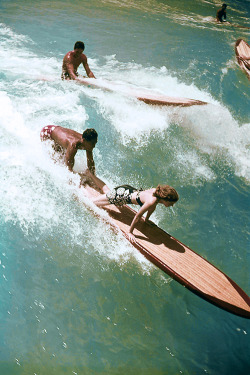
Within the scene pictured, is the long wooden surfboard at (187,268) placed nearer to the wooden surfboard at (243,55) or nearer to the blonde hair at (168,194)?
the blonde hair at (168,194)

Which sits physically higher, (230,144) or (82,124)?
(230,144)

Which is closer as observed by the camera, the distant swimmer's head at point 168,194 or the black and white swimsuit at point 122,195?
the distant swimmer's head at point 168,194

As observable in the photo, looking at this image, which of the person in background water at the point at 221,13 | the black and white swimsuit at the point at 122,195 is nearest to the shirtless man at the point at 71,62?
the black and white swimsuit at the point at 122,195

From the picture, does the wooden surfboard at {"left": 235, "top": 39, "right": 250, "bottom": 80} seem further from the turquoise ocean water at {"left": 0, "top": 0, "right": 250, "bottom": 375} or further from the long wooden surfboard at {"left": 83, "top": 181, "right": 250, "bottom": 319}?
the long wooden surfboard at {"left": 83, "top": 181, "right": 250, "bottom": 319}

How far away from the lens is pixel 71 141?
4.60 metres

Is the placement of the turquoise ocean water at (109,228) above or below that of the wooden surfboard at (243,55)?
below

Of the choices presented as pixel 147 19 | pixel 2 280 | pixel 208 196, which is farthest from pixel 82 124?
pixel 147 19

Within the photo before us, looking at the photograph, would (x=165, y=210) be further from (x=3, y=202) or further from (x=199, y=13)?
(x=199, y=13)

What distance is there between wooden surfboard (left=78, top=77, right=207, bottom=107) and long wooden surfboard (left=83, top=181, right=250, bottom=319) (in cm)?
384

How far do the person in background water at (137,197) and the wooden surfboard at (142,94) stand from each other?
10.6 feet

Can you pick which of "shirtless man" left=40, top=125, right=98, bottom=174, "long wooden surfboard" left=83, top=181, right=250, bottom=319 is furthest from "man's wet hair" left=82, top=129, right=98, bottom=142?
"long wooden surfboard" left=83, top=181, right=250, bottom=319

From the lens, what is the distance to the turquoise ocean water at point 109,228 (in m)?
3.64

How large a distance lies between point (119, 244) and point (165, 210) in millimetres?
1309

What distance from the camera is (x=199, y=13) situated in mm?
18000
